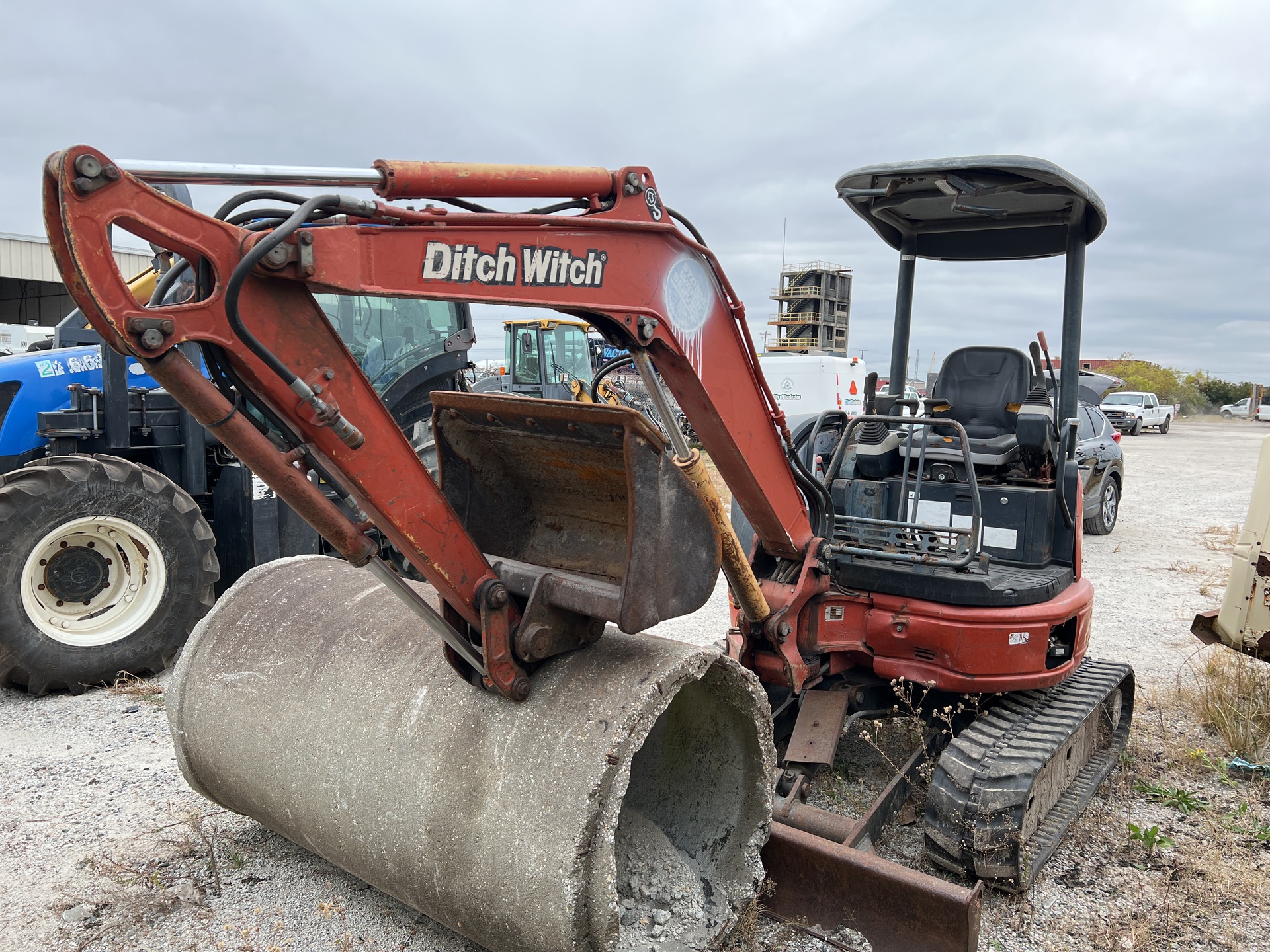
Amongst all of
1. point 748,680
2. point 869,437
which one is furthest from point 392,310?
point 748,680

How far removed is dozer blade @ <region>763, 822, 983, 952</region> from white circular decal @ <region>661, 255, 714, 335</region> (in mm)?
1883

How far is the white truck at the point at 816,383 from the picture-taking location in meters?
25.5

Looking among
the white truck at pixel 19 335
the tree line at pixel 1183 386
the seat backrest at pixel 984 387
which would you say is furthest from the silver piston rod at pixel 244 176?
the tree line at pixel 1183 386

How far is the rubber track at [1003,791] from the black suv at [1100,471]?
25.1 ft

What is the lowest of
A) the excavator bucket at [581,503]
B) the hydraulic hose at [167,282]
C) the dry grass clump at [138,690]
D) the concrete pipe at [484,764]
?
the dry grass clump at [138,690]

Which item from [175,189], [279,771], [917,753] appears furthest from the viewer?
[175,189]

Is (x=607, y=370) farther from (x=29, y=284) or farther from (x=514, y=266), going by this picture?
(x=29, y=284)

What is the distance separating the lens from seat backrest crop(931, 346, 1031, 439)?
527 centimetres

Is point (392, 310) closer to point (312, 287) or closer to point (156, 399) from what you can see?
point (156, 399)

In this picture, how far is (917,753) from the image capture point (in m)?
4.33

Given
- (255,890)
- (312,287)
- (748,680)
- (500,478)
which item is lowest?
(255,890)

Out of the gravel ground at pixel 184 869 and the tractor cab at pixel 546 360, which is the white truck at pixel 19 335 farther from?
the gravel ground at pixel 184 869

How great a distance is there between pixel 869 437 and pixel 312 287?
3.30m

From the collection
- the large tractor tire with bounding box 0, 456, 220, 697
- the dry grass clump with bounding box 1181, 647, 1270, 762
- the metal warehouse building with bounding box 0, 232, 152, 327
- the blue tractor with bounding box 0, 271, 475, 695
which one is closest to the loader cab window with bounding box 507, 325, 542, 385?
the blue tractor with bounding box 0, 271, 475, 695
